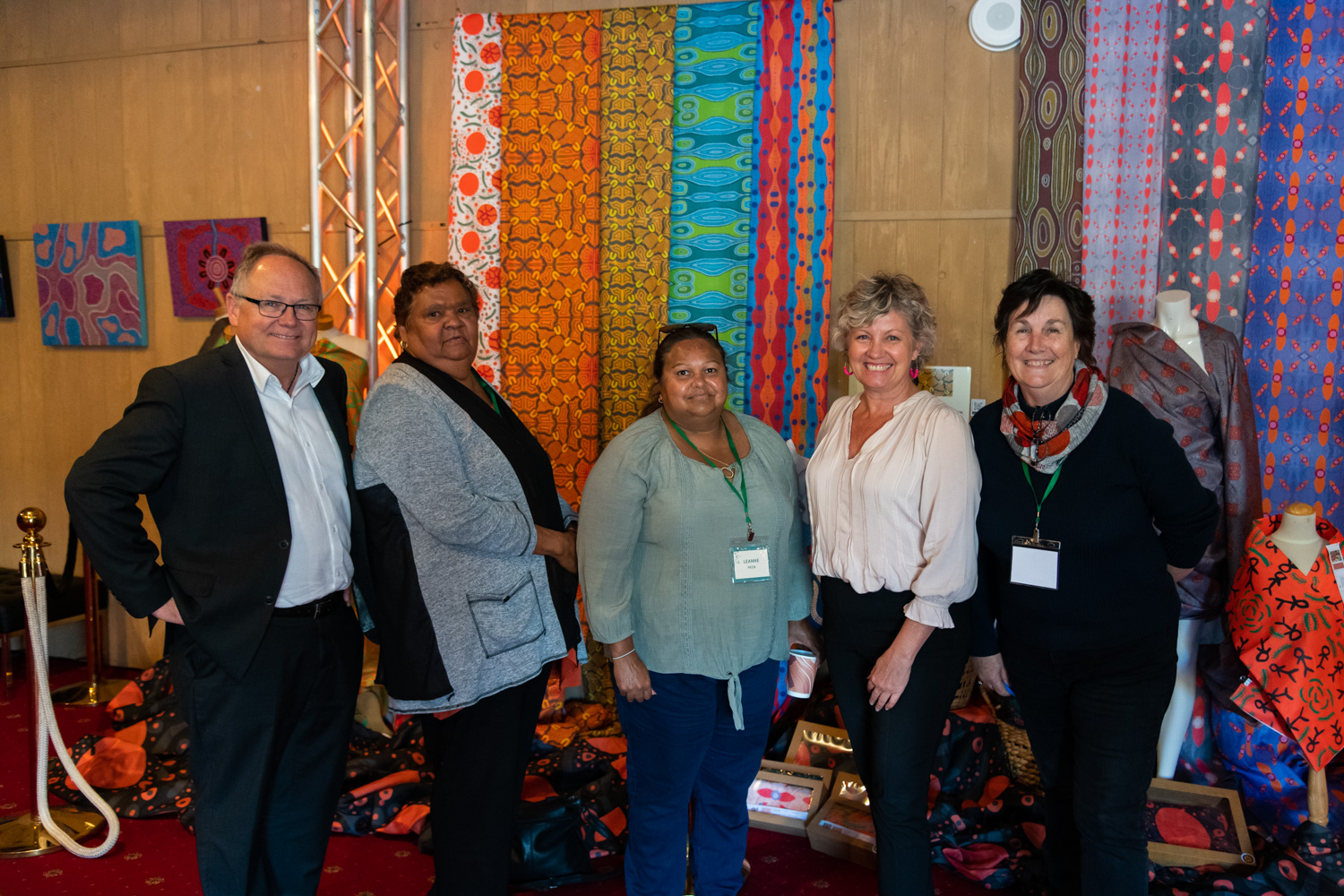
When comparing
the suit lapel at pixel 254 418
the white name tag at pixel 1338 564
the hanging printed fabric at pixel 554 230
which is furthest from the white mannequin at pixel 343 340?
the white name tag at pixel 1338 564

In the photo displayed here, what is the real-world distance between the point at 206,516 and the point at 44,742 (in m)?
1.70

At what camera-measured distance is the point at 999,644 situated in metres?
2.30

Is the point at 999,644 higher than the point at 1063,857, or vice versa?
the point at 999,644

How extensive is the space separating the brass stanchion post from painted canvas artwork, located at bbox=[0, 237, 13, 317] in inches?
107

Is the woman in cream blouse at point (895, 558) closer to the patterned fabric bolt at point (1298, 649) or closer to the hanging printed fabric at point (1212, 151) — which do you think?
the patterned fabric bolt at point (1298, 649)

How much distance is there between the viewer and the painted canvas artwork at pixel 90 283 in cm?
491

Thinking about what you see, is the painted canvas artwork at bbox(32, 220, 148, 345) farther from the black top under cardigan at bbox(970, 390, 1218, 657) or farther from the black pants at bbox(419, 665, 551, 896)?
the black top under cardigan at bbox(970, 390, 1218, 657)

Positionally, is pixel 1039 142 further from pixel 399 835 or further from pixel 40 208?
pixel 40 208

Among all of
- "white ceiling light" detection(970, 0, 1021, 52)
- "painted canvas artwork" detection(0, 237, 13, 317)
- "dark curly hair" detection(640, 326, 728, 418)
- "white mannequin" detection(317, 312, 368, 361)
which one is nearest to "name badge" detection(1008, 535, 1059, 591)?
"dark curly hair" detection(640, 326, 728, 418)

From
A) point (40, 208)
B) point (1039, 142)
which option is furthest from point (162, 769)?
point (1039, 142)

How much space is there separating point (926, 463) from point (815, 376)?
1.85 m

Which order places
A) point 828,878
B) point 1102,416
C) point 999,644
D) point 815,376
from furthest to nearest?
point 815,376, point 828,878, point 999,644, point 1102,416

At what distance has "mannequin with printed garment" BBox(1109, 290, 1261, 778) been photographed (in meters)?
3.10

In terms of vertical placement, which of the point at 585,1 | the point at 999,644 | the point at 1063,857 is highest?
the point at 585,1
